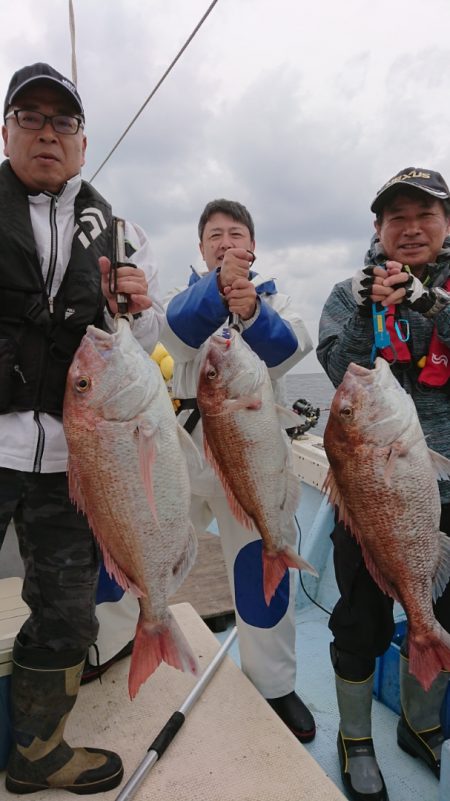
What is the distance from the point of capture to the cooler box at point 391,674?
3316 millimetres

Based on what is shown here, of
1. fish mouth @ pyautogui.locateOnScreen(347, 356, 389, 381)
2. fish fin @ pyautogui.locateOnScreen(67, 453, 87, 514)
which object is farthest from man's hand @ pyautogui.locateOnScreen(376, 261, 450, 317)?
fish fin @ pyautogui.locateOnScreen(67, 453, 87, 514)

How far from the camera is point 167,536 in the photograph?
2150 millimetres

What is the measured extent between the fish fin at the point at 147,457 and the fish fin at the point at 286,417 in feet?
2.34

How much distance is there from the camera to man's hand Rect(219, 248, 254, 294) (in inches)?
96.7

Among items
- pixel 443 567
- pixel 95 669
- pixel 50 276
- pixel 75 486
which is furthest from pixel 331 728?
pixel 50 276

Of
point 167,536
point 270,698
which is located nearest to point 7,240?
point 167,536

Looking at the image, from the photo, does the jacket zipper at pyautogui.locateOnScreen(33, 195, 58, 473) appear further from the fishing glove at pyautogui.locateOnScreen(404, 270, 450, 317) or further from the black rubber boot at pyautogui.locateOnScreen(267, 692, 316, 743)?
the black rubber boot at pyautogui.locateOnScreen(267, 692, 316, 743)

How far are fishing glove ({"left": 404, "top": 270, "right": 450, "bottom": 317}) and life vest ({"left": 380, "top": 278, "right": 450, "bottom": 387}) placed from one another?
24cm

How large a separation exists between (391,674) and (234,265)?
8.86 ft

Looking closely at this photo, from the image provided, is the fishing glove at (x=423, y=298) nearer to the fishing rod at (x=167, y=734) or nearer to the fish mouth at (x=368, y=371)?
the fish mouth at (x=368, y=371)

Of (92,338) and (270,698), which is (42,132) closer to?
(92,338)

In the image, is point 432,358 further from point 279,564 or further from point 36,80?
point 36,80

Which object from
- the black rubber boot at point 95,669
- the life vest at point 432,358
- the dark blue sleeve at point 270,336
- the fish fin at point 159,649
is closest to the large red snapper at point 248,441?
the dark blue sleeve at point 270,336

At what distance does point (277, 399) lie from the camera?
3.35 meters
